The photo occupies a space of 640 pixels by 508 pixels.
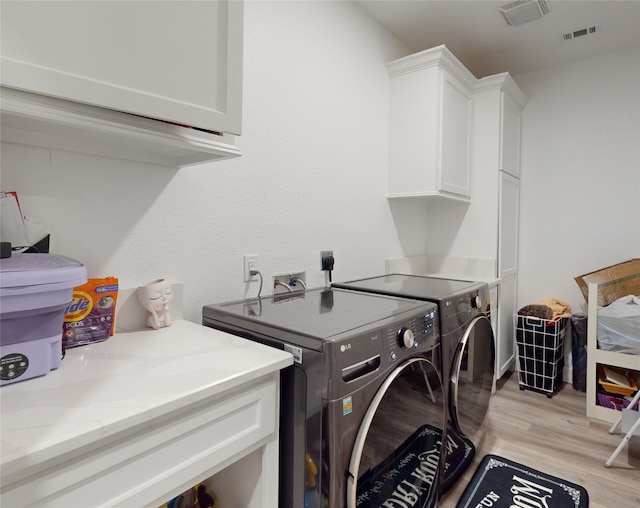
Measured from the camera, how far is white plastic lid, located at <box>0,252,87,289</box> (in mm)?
726

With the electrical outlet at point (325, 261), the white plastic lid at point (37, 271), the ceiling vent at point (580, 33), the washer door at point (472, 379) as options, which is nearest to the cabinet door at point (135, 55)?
the white plastic lid at point (37, 271)

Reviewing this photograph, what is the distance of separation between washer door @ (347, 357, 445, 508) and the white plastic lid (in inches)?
32.5

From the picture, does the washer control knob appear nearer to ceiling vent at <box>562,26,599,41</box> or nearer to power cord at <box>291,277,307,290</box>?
power cord at <box>291,277,307,290</box>

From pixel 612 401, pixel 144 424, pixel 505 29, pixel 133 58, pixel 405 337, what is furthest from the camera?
pixel 505 29

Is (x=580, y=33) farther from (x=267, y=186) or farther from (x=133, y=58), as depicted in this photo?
(x=133, y=58)

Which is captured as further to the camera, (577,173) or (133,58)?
(577,173)

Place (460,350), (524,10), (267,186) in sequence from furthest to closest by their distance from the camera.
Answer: (524,10) → (267,186) → (460,350)

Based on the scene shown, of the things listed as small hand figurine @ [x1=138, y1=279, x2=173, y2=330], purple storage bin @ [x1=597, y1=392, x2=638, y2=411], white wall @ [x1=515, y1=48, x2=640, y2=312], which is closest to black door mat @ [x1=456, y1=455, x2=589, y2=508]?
purple storage bin @ [x1=597, y1=392, x2=638, y2=411]

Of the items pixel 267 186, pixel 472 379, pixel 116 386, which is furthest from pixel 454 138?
pixel 116 386

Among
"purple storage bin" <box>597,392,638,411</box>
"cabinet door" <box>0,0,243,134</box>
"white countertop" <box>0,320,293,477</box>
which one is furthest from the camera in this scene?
"purple storage bin" <box>597,392,638,411</box>

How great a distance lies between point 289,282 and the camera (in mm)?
1818

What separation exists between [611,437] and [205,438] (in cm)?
246

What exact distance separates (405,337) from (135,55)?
108 centimetres

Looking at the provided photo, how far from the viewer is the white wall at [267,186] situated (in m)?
1.15
